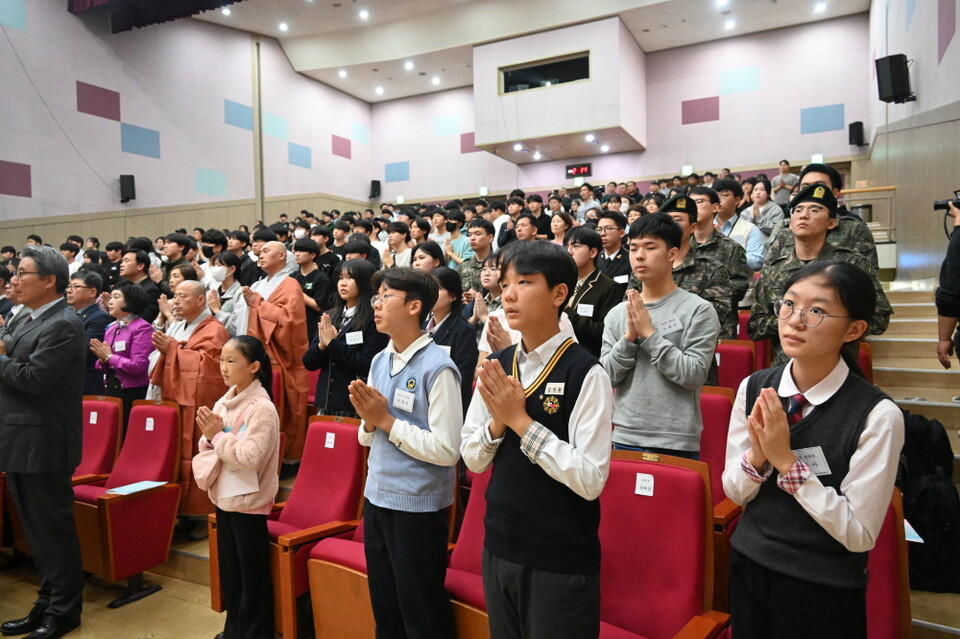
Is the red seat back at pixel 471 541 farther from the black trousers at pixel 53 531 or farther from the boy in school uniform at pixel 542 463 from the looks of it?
the black trousers at pixel 53 531

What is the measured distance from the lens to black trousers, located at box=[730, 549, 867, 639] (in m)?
1.12


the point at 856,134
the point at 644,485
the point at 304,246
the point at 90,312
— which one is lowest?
the point at 644,485

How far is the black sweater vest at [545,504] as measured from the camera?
1259mm

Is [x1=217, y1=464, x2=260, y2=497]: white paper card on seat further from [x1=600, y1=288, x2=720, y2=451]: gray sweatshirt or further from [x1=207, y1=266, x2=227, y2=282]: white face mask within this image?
[x1=207, y1=266, x2=227, y2=282]: white face mask

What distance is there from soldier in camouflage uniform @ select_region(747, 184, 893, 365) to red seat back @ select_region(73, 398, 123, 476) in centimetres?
322

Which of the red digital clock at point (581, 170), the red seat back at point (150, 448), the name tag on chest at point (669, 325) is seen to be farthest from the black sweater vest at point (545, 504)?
the red digital clock at point (581, 170)

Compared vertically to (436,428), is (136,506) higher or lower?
lower

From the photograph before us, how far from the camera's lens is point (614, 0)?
36.1 feet

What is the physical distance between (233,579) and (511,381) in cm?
160

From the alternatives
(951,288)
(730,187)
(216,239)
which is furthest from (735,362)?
(216,239)

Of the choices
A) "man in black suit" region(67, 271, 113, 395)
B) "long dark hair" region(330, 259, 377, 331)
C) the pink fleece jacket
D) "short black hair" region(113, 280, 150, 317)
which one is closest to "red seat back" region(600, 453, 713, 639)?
the pink fleece jacket

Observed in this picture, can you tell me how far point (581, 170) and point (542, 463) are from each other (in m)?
12.7

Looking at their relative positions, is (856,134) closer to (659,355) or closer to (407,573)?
(659,355)

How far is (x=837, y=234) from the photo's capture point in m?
2.55
